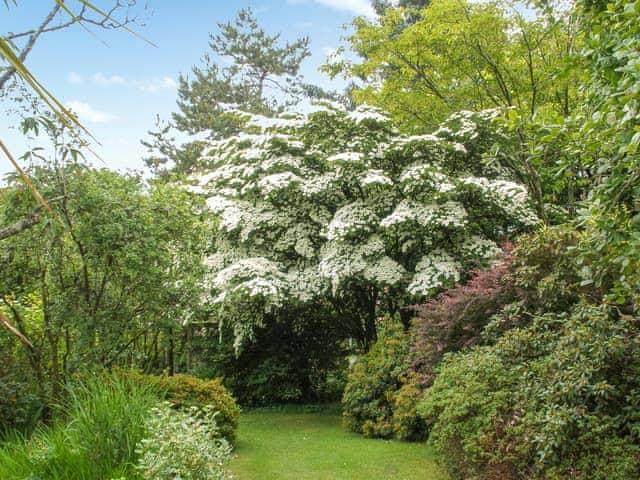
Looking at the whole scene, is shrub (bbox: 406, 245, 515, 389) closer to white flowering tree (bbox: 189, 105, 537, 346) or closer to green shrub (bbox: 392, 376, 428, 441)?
green shrub (bbox: 392, 376, 428, 441)

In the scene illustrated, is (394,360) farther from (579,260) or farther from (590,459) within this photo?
(579,260)

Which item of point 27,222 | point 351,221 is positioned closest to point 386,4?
point 351,221

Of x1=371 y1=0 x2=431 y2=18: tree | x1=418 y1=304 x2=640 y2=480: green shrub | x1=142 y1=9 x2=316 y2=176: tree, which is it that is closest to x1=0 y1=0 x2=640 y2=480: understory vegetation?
x1=418 y1=304 x2=640 y2=480: green shrub

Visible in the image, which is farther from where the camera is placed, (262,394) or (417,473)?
(262,394)

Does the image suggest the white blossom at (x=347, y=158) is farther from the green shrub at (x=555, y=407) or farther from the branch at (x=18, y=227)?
the branch at (x=18, y=227)

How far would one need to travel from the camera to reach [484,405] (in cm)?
509

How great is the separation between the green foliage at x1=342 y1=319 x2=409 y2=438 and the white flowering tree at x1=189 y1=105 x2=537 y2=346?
0.94 meters

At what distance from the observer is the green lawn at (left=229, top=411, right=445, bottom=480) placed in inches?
237

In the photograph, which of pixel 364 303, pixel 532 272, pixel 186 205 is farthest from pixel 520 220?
pixel 186 205

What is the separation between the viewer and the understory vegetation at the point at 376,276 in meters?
4.09

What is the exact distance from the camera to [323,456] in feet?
22.7

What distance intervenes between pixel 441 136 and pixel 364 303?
356cm

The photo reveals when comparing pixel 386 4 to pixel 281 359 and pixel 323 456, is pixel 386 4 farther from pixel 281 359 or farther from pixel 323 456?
pixel 323 456

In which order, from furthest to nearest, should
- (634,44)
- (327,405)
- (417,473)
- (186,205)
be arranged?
(327,405) < (186,205) < (417,473) < (634,44)
